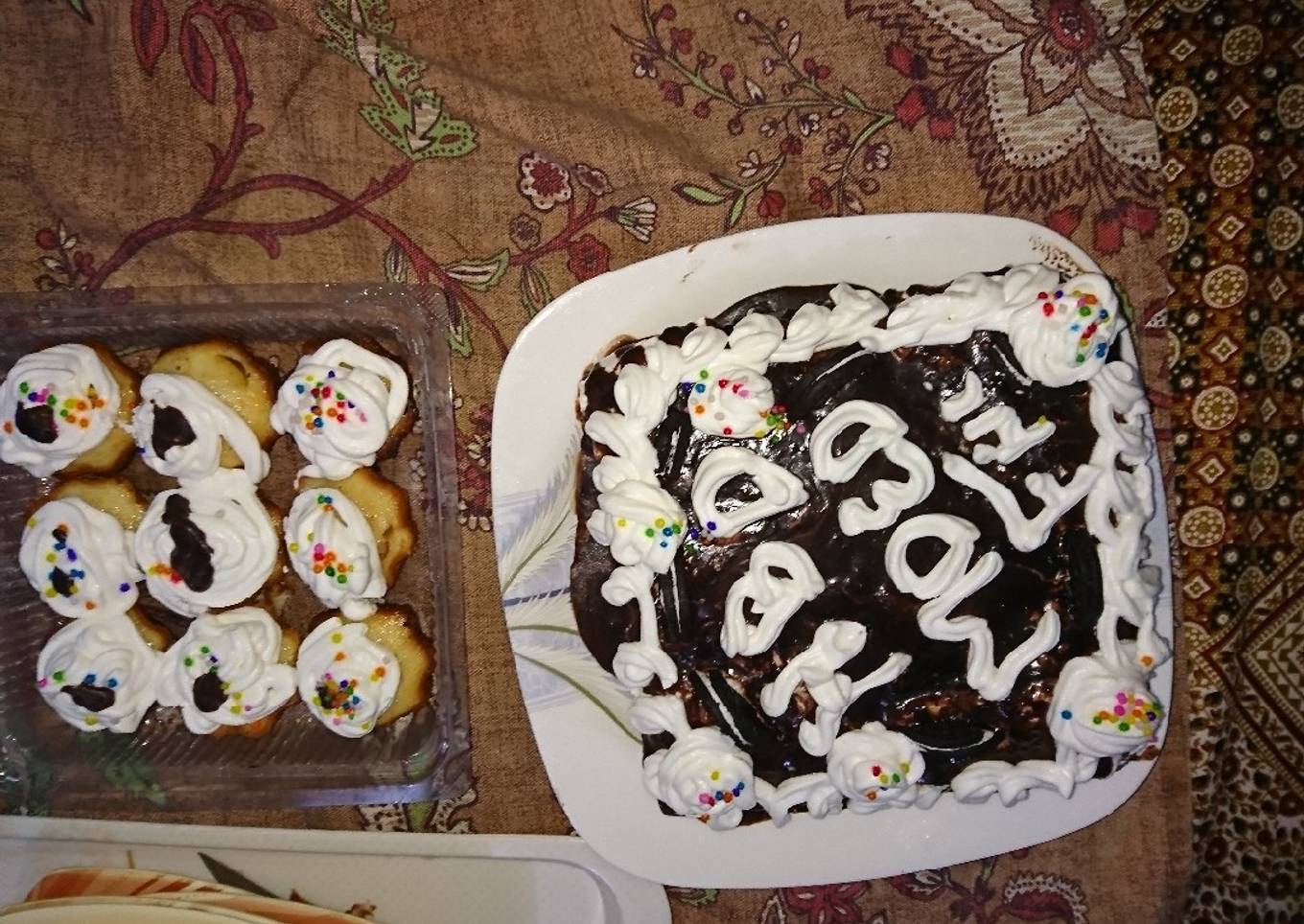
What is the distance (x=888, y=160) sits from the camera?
6.72 ft

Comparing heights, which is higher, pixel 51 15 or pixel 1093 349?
pixel 51 15

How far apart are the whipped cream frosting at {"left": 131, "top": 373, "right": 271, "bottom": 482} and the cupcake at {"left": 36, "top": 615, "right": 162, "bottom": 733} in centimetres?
41

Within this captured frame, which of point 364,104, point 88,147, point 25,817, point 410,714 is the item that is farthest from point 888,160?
point 25,817

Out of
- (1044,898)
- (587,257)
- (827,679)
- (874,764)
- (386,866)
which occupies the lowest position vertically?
(1044,898)

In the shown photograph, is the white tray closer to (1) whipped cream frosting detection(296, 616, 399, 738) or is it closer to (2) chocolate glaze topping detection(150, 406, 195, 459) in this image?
(1) whipped cream frosting detection(296, 616, 399, 738)

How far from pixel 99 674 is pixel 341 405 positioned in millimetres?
828

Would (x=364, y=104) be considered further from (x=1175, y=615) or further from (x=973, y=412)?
(x=1175, y=615)

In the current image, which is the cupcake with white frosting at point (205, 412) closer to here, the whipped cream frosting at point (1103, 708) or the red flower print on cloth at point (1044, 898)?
the whipped cream frosting at point (1103, 708)

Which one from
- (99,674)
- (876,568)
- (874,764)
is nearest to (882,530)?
(876,568)

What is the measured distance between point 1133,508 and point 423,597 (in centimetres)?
153

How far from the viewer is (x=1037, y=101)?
202 cm

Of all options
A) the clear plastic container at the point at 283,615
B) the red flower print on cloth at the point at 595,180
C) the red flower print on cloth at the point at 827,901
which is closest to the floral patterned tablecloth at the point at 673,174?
the red flower print on cloth at the point at 595,180

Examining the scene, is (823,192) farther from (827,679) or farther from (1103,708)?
(1103,708)

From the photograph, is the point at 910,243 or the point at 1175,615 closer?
the point at 910,243
